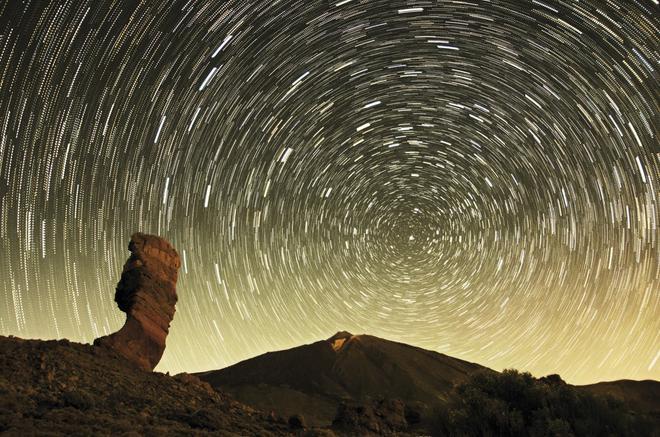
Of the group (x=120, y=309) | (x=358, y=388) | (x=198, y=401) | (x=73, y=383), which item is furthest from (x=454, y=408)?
(x=358, y=388)

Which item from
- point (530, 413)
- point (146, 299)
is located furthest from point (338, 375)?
point (530, 413)

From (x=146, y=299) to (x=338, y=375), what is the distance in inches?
1602

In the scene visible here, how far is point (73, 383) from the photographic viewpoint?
56.0 feet

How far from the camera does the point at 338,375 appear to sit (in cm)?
6444

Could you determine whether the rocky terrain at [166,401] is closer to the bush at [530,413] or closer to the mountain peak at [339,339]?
the bush at [530,413]

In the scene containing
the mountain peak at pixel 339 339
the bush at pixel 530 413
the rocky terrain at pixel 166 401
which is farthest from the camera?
the mountain peak at pixel 339 339

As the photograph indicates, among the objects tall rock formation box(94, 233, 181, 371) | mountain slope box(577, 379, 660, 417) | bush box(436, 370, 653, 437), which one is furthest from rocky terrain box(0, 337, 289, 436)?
mountain slope box(577, 379, 660, 417)

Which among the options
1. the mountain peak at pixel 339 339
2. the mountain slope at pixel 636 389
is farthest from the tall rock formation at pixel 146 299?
the mountain peak at pixel 339 339

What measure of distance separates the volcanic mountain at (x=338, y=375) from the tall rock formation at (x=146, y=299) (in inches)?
778

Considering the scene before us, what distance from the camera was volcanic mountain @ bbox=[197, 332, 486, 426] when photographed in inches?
2030

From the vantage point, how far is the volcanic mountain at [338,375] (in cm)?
5156

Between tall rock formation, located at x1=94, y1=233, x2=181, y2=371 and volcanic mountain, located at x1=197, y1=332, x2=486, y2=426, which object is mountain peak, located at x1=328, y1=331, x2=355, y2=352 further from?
tall rock formation, located at x1=94, y1=233, x2=181, y2=371

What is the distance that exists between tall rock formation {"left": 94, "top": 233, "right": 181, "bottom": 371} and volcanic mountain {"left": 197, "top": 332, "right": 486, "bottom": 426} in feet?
64.9

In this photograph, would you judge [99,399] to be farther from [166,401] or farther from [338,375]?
[338,375]
